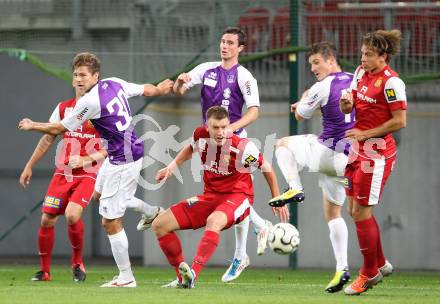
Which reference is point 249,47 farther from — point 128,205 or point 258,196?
point 128,205

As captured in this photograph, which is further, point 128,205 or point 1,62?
point 1,62

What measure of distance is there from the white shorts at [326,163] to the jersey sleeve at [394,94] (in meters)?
1.61

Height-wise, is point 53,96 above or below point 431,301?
above

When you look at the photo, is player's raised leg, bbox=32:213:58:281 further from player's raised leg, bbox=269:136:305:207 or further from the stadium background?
the stadium background

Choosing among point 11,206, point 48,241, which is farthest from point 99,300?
point 11,206

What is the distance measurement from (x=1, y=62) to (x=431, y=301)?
9.78 metres

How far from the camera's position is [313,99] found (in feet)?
32.6

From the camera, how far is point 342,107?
→ 8547 mm

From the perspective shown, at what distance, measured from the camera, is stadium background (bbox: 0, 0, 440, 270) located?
13.3 meters

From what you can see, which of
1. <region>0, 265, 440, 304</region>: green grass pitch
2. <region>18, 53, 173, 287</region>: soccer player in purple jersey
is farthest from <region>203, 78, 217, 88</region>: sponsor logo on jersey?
<region>0, 265, 440, 304</region>: green grass pitch

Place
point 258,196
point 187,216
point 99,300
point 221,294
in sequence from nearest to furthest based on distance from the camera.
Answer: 1. point 99,300
2. point 221,294
3. point 187,216
4. point 258,196

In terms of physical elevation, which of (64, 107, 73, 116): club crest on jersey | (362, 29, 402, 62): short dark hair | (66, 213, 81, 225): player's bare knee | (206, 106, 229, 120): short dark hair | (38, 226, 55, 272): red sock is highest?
(362, 29, 402, 62): short dark hair

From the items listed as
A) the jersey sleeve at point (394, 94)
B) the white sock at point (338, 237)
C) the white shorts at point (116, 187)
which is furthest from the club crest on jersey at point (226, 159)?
the jersey sleeve at point (394, 94)

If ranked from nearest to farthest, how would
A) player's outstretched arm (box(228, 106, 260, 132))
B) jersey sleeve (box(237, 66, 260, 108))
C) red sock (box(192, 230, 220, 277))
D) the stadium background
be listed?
1. red sock (box(192, 230, 220, 277))
2. player's outstretched arm (box(228, 106, 260, 132))
3. jersey sleeve (box(237, 66, 260, 108))
4. the stadium background
